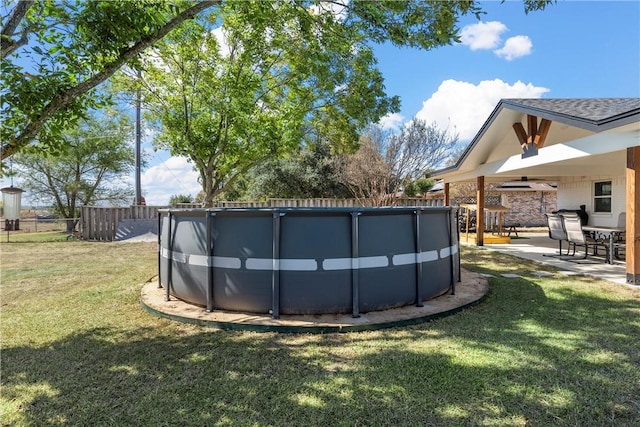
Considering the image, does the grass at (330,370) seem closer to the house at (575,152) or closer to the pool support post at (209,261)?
the pool support post at (209,261)

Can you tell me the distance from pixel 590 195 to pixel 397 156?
747 centimetres

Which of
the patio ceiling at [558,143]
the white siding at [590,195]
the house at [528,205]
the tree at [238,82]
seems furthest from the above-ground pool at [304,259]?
the house at [528,205]

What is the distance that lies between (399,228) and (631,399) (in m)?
2.60

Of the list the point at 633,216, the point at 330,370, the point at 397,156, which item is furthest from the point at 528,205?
the point at 330,370

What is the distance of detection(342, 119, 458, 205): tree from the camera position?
52.3ft

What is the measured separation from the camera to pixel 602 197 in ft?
40.5

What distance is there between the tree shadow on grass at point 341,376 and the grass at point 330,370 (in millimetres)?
12

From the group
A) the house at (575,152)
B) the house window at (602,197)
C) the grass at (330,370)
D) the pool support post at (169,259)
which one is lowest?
the grass at (330,370)

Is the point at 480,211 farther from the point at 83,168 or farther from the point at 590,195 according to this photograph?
the point at 83,168

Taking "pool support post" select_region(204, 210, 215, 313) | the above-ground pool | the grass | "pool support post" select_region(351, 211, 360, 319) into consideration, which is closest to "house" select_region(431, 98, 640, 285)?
the grass

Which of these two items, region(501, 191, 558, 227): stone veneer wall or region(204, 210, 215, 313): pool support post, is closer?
region(204, 210, 215, 313): pool support post

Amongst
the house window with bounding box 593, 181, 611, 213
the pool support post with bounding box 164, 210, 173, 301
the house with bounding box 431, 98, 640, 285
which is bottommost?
the pool support post with bounding box 164, 210, 173, 301

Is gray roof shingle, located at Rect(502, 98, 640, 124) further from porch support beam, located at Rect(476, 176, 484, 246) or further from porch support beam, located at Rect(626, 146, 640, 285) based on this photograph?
porch support beam, located at Rect(476, 176, 484, 246)

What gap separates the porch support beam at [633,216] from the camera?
6.04 meters
